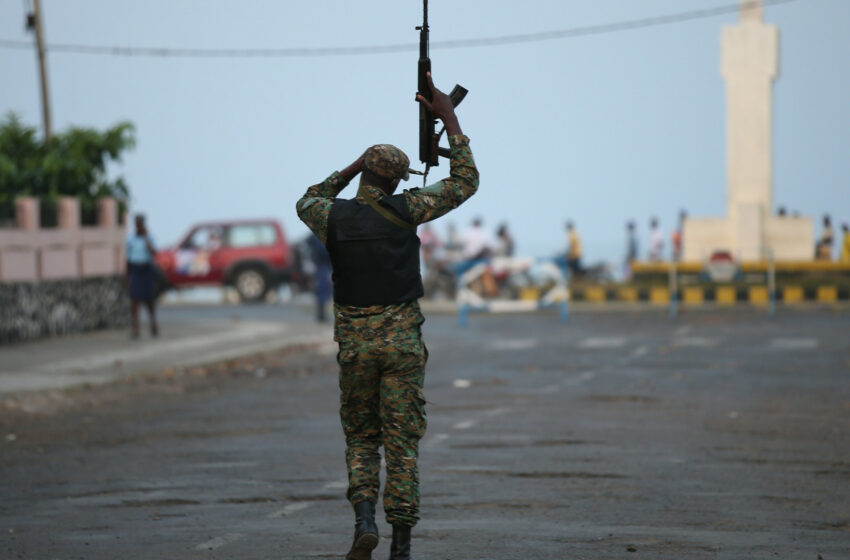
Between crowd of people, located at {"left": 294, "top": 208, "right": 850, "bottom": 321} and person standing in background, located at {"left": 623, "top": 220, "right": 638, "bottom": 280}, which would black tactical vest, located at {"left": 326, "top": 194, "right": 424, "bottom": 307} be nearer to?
crowd of people, located at {"left": 294, "top": 208, "right": 850, "bottom": 321}

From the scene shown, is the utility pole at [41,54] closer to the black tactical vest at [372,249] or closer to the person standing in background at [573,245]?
the person standing in background at [573,245]

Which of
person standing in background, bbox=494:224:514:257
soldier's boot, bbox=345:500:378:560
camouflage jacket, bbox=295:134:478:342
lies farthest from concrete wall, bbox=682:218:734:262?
soldier's boot, bbox=345:500:378:560

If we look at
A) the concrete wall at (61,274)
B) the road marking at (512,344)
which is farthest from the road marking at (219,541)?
the concrete wall at (61,274)

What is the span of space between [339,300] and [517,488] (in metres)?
2.59

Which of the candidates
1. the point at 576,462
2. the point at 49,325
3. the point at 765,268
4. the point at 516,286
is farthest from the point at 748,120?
the point at 576,462

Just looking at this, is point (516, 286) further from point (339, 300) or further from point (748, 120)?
point (339, 300)

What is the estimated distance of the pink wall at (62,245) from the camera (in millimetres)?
22156

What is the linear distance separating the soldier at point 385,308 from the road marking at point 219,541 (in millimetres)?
878

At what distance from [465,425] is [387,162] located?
19.2 feet

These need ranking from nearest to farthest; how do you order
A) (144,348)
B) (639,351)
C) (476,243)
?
1. (639,351)
2. (144,348)
3. (476,243)

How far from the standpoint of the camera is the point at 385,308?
6918mm

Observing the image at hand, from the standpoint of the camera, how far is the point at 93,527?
26.3 feet

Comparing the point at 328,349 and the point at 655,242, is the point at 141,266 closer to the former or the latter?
the point at 328,349

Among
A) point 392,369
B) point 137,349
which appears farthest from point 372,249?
point 137,349
